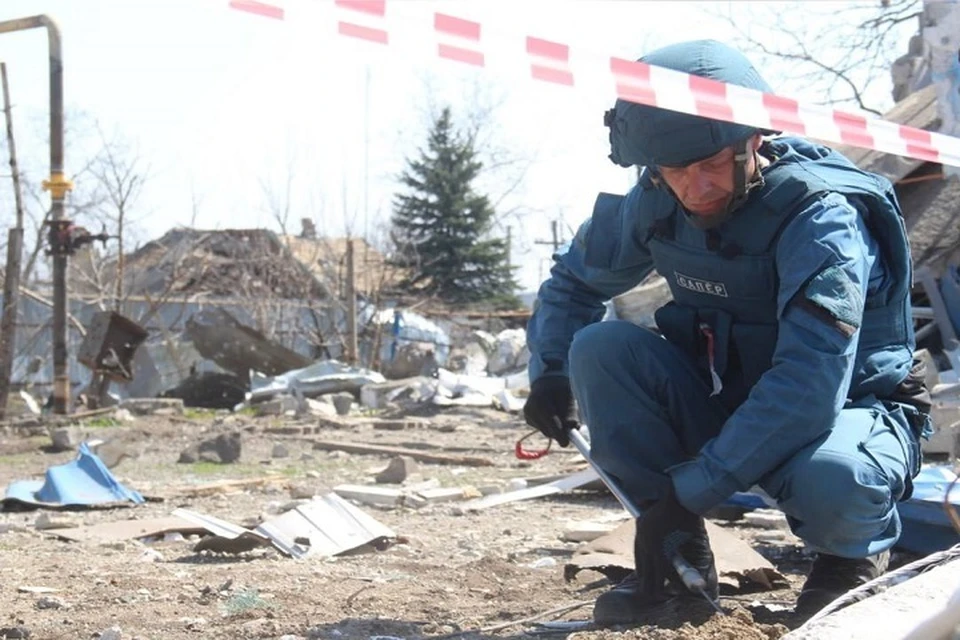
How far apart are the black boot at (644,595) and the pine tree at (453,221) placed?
37623 mm

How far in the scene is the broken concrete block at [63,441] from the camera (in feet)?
36.2

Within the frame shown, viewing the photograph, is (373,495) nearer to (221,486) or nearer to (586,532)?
(221,486)

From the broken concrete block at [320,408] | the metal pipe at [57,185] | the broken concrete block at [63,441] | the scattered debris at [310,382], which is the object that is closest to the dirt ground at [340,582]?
the broken concrete block at [63,441]

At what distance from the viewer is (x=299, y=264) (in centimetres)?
2711

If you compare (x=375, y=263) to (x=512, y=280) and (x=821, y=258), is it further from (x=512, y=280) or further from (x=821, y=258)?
(x=821, y=258)

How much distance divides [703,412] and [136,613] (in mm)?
1581

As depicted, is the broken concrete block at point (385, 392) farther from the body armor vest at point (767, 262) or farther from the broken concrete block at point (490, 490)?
the body armor vest at point (767, 262)

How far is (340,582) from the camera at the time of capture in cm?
404

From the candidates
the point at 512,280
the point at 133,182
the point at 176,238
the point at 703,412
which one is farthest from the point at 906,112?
the point at 512,280

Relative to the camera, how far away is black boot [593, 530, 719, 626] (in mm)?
2975

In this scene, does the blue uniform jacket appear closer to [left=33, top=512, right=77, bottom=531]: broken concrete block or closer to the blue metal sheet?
[left=33, top=512, right=77, bottom=531]: broken concrete block

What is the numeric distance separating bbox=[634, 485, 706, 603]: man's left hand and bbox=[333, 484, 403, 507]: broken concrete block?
11.9 ft

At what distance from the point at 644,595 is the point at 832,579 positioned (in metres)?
0.42

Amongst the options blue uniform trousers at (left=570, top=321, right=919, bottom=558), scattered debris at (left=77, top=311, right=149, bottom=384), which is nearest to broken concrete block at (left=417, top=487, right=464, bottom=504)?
blue uniform trousers at (left=570, top=321, right=919, bottom=558)
